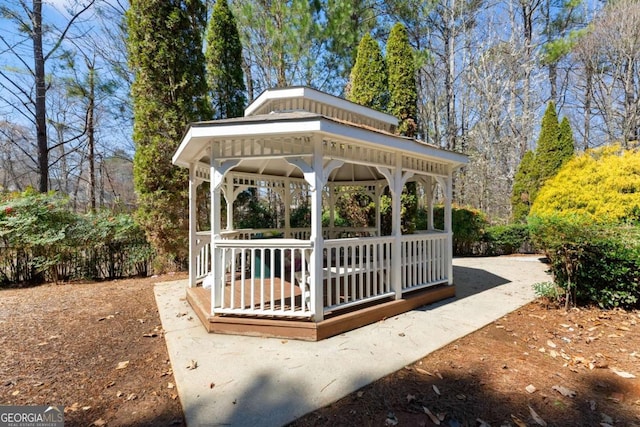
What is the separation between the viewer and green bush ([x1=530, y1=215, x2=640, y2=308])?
4426 millimetres

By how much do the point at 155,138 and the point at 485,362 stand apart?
819 centimetres

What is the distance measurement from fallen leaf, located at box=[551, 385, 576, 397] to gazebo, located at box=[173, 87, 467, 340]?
6.68 ft

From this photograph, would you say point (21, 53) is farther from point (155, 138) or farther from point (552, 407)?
point (552, 407)

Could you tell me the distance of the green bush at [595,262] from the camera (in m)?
4.43

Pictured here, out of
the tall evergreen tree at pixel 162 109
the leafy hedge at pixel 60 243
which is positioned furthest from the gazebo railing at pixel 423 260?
the leafy hedge at pixel 60 243

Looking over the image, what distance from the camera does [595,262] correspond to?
455cm

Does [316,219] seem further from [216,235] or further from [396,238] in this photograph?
[396,238]

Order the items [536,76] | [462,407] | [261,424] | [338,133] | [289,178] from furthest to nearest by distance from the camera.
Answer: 1. [536,76]
2. [289,178]
3. [338,133]
4. [462,407]
5. [261,424]

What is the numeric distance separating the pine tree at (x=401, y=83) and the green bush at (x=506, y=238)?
5008 millimetres

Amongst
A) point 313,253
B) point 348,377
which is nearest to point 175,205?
point 313,253

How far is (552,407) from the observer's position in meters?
2.36

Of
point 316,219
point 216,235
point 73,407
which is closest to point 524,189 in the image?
point 316,219

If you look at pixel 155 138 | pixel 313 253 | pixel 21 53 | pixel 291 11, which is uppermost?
pixel 291 11

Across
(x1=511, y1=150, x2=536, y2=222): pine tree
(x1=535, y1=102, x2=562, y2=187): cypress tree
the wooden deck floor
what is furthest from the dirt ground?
(x1=535, y1=102, x2=562, y2=187): cypress tree
